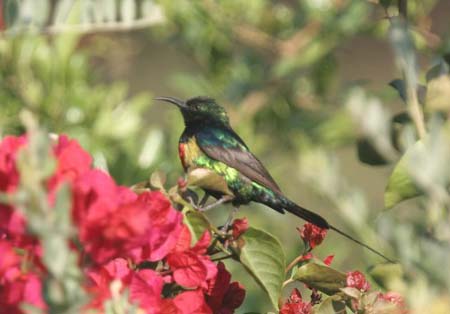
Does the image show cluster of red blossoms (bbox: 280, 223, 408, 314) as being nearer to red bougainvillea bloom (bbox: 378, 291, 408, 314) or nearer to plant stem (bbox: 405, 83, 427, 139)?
red bougainvillea bloom (bbox: 378, 291, 408, 314)

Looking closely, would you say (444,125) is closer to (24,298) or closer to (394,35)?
(394,35)

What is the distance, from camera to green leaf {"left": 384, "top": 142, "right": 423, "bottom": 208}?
1204 millimetres

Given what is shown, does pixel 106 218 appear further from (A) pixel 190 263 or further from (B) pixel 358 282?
(B) pixel 358 282

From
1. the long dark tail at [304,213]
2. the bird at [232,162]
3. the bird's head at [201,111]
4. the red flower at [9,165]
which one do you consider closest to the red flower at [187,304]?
the red flower at [9,165]

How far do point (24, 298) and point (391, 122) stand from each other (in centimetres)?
60

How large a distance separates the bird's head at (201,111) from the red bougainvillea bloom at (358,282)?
1515 millimetres

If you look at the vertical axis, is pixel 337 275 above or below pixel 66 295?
below

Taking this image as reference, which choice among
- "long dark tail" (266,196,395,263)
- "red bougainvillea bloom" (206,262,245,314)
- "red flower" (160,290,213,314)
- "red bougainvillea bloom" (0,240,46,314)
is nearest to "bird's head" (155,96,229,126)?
"long dark tail" (266,196,395,263)

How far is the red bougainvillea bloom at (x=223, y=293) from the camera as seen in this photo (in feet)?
4.25

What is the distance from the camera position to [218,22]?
3258 millimetres

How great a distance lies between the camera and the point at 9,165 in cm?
105

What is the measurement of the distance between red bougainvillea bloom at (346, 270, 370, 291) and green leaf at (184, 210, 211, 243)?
0.53 ft

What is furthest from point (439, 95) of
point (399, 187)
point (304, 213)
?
point (304, 213)

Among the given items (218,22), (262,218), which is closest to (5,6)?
(218,22)
